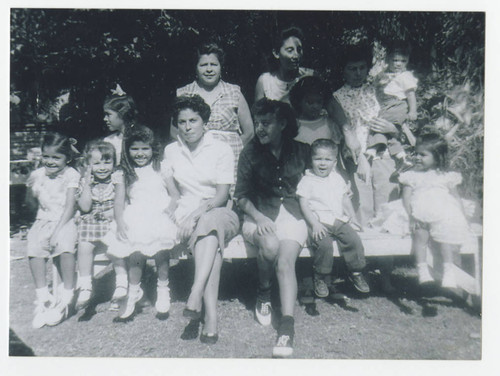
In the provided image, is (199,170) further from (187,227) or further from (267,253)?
(267,253)

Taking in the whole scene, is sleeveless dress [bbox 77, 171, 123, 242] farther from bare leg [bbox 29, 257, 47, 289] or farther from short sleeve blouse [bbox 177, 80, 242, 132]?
short sleeve blouse [bbox 177, 80, 242, 132]

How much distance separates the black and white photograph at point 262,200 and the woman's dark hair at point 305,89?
1 cm

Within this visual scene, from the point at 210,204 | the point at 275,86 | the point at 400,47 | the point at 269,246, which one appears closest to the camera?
the point at 269,246

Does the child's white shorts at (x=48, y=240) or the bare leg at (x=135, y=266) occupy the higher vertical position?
the child's white shorts at (x=48, y=240)

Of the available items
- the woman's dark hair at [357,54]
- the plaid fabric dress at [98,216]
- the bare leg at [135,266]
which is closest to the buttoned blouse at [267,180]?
the bare leg at [135,266]

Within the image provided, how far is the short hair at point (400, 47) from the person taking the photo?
12.5 feet

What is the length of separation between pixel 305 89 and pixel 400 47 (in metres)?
0.95

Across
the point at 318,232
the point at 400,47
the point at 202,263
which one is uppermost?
the point at 400,47

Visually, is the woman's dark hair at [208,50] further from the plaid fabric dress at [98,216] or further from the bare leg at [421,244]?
the bare leg at [421,244]

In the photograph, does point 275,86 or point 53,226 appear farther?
point 275,86

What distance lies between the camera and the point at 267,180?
3.21 meters

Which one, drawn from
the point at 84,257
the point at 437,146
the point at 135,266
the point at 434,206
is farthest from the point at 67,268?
the point at 437,146
